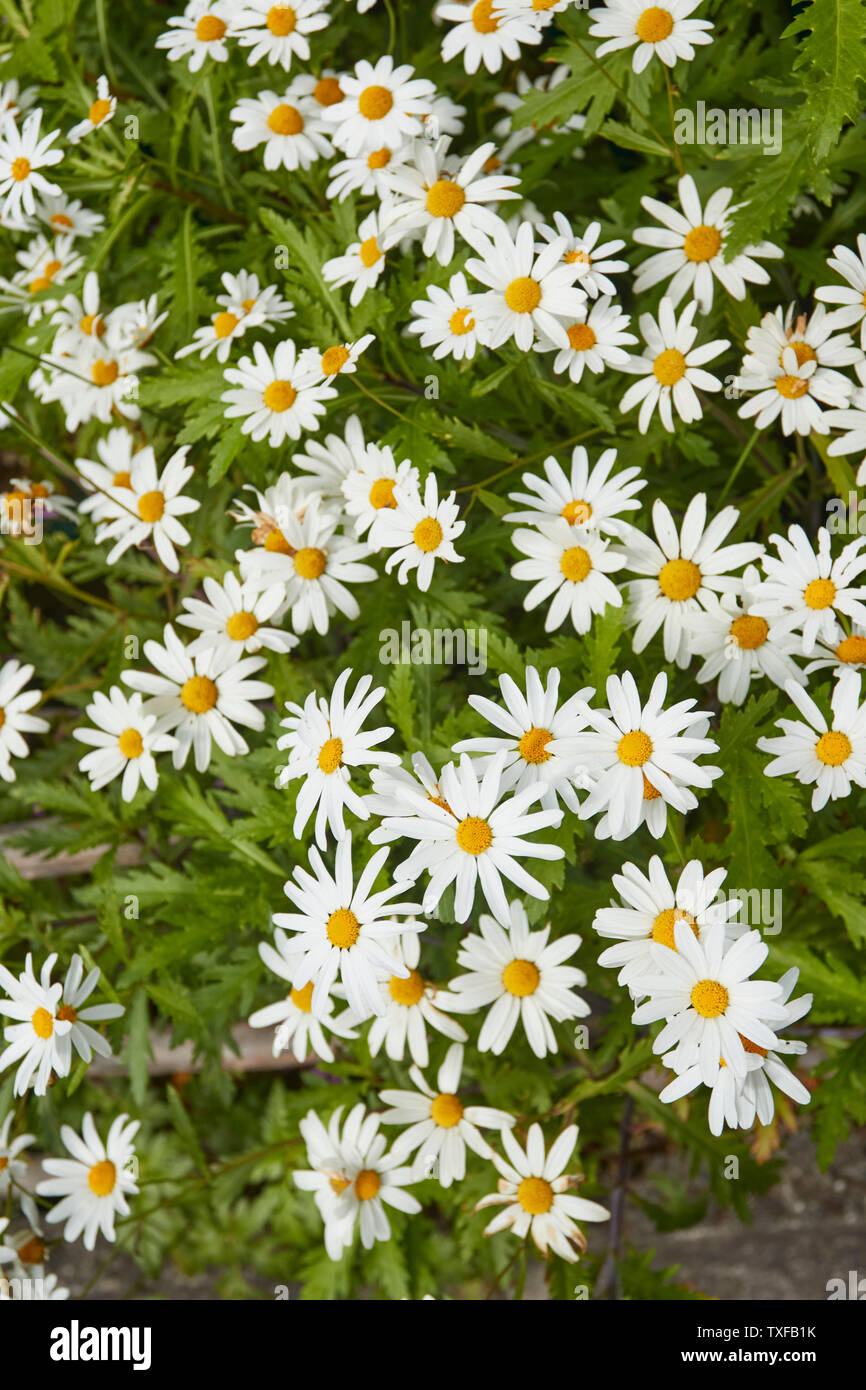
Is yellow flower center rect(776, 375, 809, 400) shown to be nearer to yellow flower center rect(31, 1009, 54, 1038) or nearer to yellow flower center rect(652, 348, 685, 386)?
yellow flower center rect(652, 348, 685, 386)

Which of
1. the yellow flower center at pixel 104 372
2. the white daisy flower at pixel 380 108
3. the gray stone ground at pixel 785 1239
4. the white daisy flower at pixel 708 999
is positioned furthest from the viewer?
the gray stone ground at pixel 785 1239

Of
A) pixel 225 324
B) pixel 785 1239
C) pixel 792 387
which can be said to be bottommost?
pixel 785 1239

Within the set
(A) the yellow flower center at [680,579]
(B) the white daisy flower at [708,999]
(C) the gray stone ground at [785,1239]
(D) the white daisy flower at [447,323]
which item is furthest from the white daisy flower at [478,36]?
(C) the gray stone ground at [785,1239]

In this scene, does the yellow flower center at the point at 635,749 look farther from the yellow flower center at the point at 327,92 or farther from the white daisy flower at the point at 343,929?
the yellow flower center at the point at 327,92

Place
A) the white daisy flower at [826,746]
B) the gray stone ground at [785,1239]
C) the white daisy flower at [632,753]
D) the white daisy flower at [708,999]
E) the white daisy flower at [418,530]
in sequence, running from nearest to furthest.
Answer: the white daisy flower at [708,999] < the white daisy flower at [632,753] < the white daisy flower at [826,746] < the white daisy flower at [418,530] < the gray stone ground at [785,1239]

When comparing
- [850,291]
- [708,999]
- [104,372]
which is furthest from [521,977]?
[104,372]

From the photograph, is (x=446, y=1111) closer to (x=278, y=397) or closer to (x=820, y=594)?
(x=820, y=594)
